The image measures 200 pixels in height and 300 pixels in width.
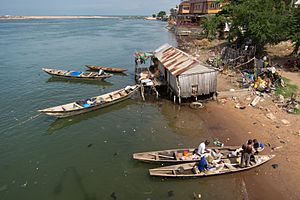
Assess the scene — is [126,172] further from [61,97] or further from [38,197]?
[61,97]

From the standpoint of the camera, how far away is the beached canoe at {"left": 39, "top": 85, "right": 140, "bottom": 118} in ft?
68.1

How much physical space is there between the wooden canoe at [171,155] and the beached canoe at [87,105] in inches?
337

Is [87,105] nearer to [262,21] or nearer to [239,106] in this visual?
[239,106]

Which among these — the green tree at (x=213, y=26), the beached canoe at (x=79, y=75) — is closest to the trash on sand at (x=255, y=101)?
the beached canoe at (x=79, y=75)

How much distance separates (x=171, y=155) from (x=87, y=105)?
10.2 m

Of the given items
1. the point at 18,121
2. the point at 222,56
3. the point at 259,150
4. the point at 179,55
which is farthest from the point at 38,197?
the point at 222,56

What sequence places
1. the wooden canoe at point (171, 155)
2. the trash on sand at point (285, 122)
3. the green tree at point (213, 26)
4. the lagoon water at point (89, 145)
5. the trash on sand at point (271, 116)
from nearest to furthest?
the lagoon water at point (89, 145), the wooden canoe at point (171, 155), the trash on sand at point (285, 122), the trash on sand at point (271, 116), the green tree at point (213, 26)

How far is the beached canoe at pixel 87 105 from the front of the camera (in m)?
20.8

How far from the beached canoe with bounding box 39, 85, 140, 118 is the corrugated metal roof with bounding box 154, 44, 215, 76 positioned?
4.25m

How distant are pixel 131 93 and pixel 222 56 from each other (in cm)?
1386

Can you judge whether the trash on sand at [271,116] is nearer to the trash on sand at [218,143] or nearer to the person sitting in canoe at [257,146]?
the person sitting in canoe at [257,146]

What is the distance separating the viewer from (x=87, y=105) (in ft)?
73.0

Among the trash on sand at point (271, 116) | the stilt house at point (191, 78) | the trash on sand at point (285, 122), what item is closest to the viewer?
the trash on sand at point (285, 122)

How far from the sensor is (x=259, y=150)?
15.6 metres
